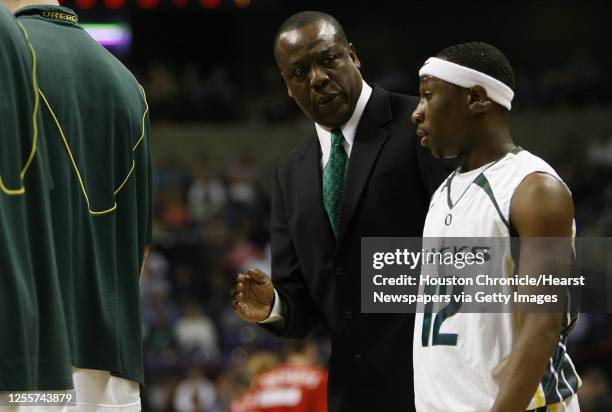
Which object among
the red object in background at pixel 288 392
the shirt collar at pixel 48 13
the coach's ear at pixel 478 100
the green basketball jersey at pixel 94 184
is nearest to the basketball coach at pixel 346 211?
the coach's ear at pixel 478 100

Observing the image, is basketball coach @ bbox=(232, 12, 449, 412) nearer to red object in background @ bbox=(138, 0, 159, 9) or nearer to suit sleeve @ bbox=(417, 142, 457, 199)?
suit sleeve @ bbox=(417, 142, 457, 199)

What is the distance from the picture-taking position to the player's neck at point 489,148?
3219 mm

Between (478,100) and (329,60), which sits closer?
(478,100)

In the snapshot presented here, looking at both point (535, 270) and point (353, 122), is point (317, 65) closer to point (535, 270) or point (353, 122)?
point (353, 122)

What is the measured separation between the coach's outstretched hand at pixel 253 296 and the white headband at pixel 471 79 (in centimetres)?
106

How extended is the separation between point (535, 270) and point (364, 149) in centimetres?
113

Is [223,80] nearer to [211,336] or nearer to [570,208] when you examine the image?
[211,336]

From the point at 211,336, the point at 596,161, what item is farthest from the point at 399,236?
the point at 596,161

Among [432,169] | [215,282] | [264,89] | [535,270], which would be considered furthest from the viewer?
[264,89]

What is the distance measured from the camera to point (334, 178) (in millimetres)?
3939

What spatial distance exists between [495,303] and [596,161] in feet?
43.5

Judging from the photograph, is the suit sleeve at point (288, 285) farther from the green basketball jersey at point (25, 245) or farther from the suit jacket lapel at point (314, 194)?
the green basketball jersey at point (25, 245)

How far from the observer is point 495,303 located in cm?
307

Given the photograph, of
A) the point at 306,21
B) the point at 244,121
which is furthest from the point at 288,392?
the point at 244,121
